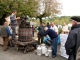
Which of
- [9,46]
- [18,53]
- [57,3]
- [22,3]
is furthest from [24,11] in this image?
[57,3]

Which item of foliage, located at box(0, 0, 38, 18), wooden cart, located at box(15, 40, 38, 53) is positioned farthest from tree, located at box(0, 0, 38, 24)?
wooden cart, located at box(15, 40, 38, 53)

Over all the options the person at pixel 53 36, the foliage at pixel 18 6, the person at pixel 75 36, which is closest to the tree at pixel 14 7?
the foliage at pixel 18 6

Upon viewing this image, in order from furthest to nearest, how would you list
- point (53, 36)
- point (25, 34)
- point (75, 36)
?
point (25, 34) → point (53, 36) → point (75, 36)

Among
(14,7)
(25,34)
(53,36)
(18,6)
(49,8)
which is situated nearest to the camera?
(53,36)

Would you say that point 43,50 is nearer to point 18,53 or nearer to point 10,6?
point 18,53

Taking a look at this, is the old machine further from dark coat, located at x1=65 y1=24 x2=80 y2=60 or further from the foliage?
the foliage

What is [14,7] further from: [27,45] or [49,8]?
[49,8]

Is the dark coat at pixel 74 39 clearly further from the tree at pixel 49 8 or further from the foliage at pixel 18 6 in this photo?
the tree at pixel 49 8

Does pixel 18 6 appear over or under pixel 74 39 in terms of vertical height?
under

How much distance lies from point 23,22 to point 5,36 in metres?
1.40

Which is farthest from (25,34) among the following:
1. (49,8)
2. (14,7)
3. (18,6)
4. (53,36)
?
(49,8)

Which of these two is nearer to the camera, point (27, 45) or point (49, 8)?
point (27, 45)

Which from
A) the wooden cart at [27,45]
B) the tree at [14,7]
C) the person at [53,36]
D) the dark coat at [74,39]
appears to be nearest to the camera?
the dark coat at [74,39]

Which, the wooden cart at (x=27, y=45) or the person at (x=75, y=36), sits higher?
the person at (x=75, y=36)
